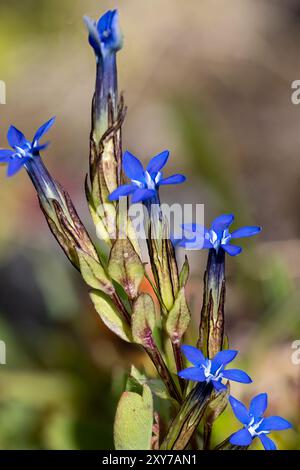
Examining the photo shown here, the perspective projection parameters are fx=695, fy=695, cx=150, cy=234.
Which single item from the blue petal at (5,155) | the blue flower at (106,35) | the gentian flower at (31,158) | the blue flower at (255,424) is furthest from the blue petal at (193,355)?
the blue flower at (106,35)

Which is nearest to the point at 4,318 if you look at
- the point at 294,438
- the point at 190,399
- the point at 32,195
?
the point at 32,195

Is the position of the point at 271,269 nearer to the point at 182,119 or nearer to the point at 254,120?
the point at 182,119

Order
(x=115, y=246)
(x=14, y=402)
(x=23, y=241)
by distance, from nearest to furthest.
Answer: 1. (x=115, y=246)
2. (x=14, y=402)
3. (x=23, y=241)

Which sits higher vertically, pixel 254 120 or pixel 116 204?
pixel 254 120

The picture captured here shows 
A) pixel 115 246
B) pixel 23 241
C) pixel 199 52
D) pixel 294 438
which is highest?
pixel 199 52

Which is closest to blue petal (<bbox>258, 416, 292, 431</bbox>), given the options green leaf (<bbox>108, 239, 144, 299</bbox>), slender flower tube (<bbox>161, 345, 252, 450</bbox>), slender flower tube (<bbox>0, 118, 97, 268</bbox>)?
slender flower tube (<bbox>161, 345, 252, 450</bbox>)

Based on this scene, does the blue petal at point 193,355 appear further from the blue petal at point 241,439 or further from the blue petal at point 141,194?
the blue petal at point 141,194

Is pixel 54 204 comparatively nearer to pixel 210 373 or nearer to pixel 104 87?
pixel 104 87

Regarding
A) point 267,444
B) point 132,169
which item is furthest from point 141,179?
point 267,444
